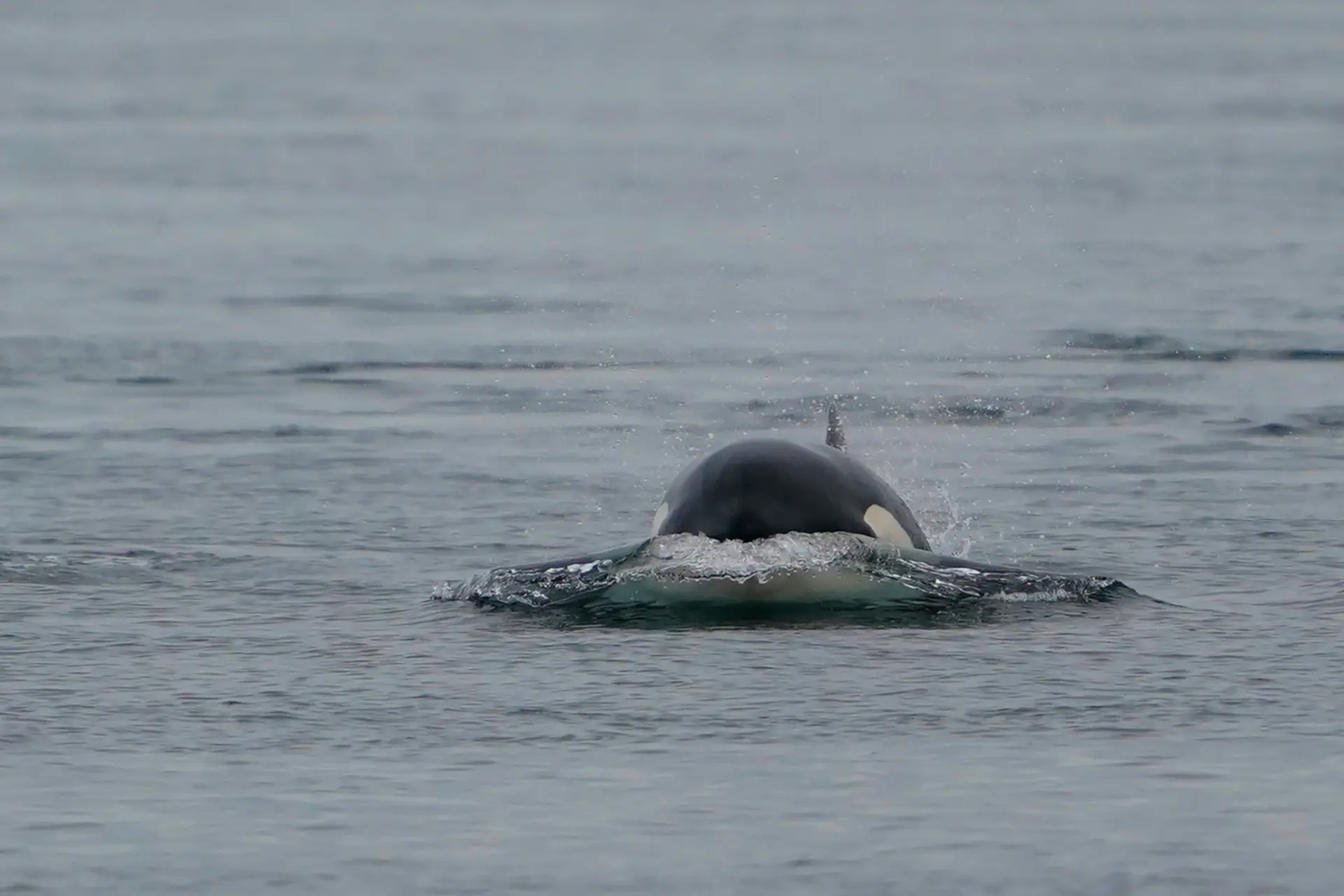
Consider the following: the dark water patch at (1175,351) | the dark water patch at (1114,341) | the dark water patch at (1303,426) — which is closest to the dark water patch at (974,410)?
the dark water patch at (1303,426)

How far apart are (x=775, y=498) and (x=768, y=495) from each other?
0.04 meters

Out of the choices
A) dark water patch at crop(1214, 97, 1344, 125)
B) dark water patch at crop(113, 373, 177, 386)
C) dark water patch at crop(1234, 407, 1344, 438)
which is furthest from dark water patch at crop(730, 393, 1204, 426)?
dark water patch at crop(1214, 97, 1344, 125)

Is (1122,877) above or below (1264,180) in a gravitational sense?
below

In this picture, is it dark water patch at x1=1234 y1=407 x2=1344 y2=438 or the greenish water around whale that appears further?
dark water patch at x1=1234 y1=407 x2=1344 y2=438

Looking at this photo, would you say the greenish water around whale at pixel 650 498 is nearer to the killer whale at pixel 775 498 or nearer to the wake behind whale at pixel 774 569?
the wake behind whale at pixel 774 569

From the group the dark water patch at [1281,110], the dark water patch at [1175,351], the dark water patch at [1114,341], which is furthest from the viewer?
the dark water patch at [1281,110]

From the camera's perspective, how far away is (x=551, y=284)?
2967 centimetres

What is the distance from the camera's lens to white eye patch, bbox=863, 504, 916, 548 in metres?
14.1

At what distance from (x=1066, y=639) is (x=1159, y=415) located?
8.46 meters

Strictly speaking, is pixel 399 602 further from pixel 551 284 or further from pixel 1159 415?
pixel 551 284

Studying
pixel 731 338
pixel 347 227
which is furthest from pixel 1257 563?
pixel 347 227

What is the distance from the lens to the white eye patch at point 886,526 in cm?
1413

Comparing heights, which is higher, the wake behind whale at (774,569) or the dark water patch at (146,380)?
the dark water patch at (146,380)

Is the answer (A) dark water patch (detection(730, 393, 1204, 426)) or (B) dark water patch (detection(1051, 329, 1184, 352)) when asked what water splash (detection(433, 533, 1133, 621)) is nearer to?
(A) dark water patch (detection(730, 393, 1204, 426))
